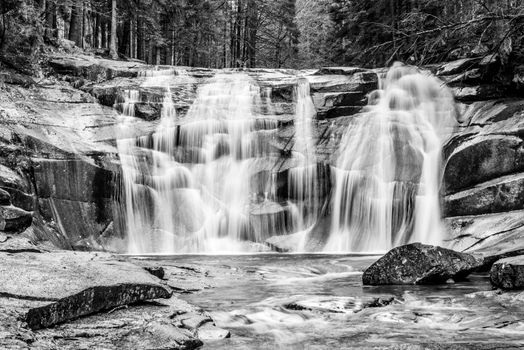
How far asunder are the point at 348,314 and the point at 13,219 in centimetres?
681

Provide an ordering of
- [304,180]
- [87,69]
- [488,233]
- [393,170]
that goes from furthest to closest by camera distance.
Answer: [87,69], [304,180], [393,170], [488,233]

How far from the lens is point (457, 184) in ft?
41.5

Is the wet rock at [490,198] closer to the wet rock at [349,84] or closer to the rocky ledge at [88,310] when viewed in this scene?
the wet rock at [349,84]

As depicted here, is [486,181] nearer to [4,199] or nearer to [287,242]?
[287,242]

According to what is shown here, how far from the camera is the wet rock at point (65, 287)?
4176mm

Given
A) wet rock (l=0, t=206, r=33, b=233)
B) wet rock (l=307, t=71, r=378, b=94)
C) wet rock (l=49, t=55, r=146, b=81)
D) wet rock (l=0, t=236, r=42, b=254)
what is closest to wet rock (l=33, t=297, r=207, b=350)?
wet rock (l=0, t=236, r=42, b=254)

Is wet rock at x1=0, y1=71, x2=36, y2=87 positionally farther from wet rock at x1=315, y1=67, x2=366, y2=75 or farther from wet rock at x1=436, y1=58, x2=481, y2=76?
wet rock at x1=436, y1=58, x2=481, y2=76

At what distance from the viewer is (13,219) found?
30.7ft

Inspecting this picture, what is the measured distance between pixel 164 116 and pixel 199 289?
10.8 meters

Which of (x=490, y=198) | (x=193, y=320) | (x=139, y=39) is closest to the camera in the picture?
(x=193, y=320)

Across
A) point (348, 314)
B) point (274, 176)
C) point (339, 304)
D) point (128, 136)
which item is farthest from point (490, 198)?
point (128, 136)

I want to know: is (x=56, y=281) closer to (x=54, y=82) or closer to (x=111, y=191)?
(x=111, y=191)

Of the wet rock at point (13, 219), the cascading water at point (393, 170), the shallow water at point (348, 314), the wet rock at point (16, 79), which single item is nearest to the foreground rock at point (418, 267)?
the shallow water at point (348, 314)

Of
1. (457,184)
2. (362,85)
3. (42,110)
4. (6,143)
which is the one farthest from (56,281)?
(362,85)
